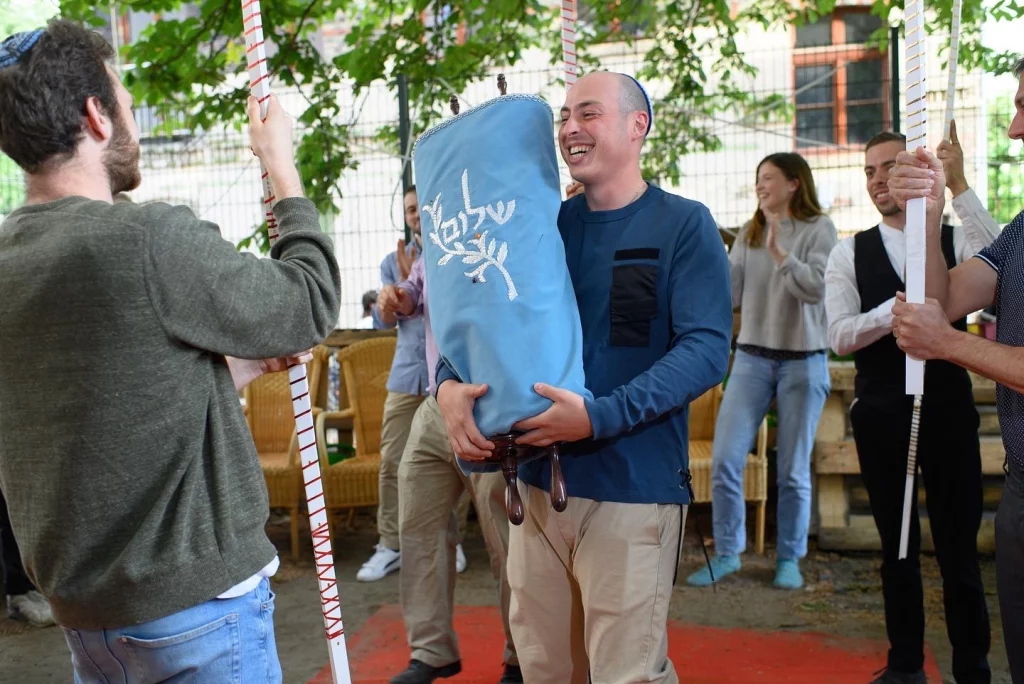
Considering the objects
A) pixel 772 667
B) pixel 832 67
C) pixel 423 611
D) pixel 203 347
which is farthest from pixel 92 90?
pixel 832 67

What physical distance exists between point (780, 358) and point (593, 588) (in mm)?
3037

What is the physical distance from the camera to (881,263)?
147 inches

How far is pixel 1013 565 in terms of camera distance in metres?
2.31

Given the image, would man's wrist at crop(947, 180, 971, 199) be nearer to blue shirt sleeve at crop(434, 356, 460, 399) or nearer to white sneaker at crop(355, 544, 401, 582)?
blue shirt sleeve at crop(434, 356, 460, 399)

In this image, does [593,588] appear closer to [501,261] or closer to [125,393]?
[501,261]

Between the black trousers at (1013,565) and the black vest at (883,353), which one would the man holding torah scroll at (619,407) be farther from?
the black vest at (883,353)

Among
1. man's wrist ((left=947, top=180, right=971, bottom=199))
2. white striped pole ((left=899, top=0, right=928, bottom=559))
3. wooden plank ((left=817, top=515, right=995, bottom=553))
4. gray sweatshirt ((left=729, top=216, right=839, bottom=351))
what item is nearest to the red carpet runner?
Answer: wooden plank ((left=817, top=515, right=995, bottom=553))

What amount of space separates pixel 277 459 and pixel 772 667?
130 inches

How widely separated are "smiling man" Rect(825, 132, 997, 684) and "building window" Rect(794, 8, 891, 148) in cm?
323

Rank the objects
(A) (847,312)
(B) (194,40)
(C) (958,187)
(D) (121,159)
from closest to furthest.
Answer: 1. (D) (121,159)
2. (C) (958,187)
3. (A) (847,312)
4. (B) (194,40)

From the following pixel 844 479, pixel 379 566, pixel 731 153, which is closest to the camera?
pixel 379 566

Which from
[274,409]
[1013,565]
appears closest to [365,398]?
[274,409]

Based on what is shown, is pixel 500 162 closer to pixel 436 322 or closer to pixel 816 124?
pixel 436 322

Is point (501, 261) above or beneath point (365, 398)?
above
